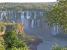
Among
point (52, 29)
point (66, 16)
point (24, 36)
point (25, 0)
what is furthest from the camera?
point (25, 0)

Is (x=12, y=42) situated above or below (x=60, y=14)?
below

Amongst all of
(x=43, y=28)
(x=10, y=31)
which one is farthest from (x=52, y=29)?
(x=10, y=31)

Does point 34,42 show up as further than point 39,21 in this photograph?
No

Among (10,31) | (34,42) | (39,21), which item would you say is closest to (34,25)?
(39,21)

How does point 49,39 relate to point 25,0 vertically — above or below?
below

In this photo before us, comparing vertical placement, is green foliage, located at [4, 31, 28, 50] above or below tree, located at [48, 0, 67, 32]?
below

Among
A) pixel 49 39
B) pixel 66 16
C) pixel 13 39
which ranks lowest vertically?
pixel 49 39

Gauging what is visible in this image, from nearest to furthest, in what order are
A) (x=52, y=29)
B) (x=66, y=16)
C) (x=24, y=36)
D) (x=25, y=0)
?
(x=66, y=16)
(x=24, y=36)
(x=52, y=29)
(x=25, y=0)

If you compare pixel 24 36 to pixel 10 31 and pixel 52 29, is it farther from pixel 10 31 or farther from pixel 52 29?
pixel 10 31

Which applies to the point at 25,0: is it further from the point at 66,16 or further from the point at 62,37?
the point at 66,16

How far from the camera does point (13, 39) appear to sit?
7.09 metres

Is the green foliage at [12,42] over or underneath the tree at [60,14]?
underneath

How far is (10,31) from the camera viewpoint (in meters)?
7.16

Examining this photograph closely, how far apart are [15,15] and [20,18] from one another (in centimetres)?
22
